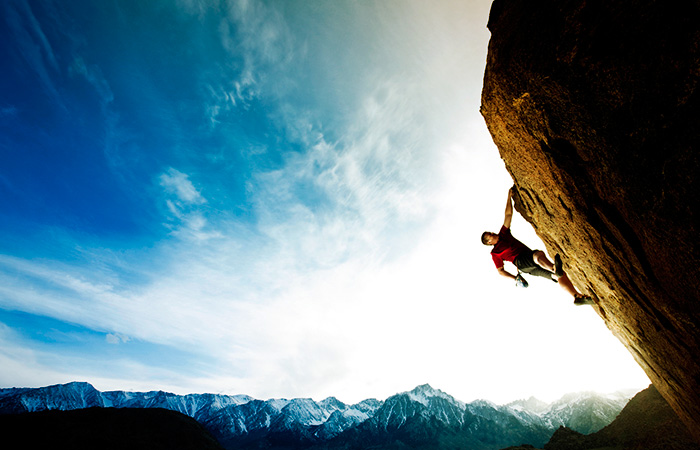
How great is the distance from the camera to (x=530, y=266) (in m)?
7.61

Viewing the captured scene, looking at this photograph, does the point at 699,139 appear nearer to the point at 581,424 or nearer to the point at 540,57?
the point at 540,57

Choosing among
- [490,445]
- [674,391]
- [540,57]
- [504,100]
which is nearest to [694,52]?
[540,57]

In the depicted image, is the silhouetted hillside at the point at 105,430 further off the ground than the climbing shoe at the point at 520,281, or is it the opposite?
the silhouetted hillside at the point at 105,430

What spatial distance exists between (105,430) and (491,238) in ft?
291

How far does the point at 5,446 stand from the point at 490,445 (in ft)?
751

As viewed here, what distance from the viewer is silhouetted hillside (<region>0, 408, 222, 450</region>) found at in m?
54.2

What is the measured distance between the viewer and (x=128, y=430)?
210ft

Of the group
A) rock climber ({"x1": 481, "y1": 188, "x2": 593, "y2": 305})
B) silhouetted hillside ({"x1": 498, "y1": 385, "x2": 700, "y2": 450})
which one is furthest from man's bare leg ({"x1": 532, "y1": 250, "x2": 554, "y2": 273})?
silhouetted hillside ({"x1": 498, "y1": 385, "x2": 700, "y2": 450})

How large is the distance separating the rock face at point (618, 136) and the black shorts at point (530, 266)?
3.35 ft

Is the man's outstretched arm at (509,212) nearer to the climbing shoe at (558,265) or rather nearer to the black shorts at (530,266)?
the black shorts at (530,266)

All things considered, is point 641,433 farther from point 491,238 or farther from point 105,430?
point 105,430

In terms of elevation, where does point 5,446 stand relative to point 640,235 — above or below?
above

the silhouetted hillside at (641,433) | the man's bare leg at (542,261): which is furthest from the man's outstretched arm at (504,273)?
the silhouetted hillside at (641,433)

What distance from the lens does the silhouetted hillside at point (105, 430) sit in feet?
178
